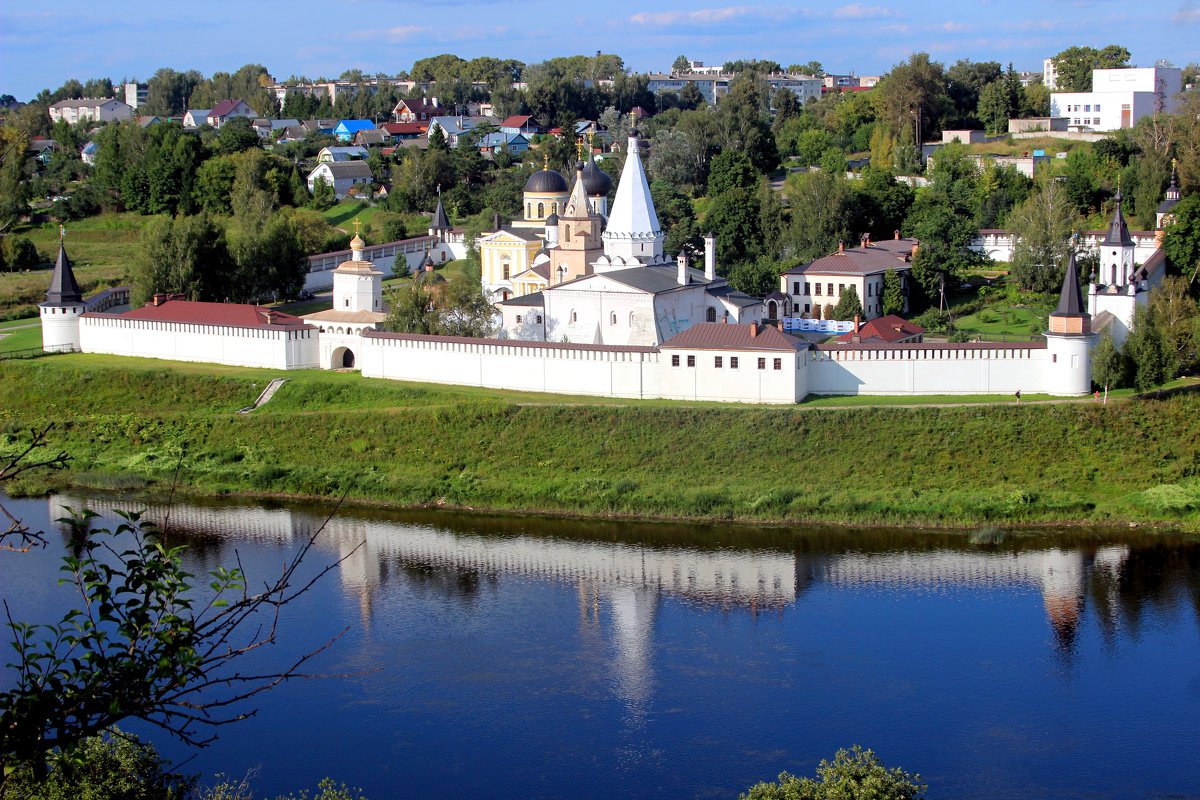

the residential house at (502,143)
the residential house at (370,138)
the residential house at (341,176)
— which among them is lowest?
the residential house at (341,176)

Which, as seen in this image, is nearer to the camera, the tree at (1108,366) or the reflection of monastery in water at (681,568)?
the reflection of monastery in water at (681,568)

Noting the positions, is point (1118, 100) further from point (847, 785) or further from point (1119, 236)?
point (847, 785)

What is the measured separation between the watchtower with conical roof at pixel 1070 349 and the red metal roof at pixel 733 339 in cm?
372

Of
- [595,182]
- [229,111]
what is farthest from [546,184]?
[229,111]

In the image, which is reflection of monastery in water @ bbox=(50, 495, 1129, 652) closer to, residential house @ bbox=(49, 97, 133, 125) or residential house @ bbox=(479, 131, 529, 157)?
residential house @ bbox=(479, 131, 529, 157)

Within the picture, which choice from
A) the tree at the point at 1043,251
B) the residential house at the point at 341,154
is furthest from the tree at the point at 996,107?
the residential house at the point at 341,154

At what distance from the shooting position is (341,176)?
48.8 m

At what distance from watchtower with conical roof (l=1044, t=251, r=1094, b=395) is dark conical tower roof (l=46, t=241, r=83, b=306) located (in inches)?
722

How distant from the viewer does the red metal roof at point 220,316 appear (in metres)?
27.6

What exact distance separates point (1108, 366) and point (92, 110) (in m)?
64.0

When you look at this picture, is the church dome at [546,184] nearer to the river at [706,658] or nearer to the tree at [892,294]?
the tree at [892,294]

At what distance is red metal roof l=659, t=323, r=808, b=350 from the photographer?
23.0 metres

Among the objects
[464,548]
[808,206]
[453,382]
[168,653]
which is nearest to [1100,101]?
[808,206]

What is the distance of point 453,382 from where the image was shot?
25.5 metres
